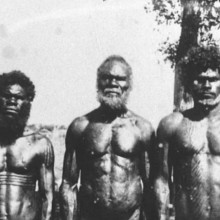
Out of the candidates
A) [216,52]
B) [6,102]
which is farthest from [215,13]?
[6,102]

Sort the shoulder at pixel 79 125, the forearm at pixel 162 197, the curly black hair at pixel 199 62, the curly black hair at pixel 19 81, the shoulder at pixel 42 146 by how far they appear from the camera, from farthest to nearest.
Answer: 1. the curly black hair at pixel 19 81
2. the shoulder at pixel 42 146
3. the shoulder at pixel 79 125
4. the curly black hair at pixel 199 62
5. the forearm at pixel 162 197

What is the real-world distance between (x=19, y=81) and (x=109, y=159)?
1321 millimetres

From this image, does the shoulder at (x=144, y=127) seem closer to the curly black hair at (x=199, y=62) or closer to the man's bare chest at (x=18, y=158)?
the curly black hair at (x=199, y=62)

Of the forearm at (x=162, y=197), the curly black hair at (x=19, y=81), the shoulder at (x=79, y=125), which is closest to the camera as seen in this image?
the forearm at (x=162, y=197)

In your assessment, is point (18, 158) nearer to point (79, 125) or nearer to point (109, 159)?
point (79, 125)

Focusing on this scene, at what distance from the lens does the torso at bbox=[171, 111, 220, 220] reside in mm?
5480

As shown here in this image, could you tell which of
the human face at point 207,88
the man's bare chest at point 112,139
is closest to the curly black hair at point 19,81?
the man's bare chest at point 112,139

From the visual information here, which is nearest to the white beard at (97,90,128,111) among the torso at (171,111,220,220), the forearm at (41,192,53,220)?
the torso at (171,111,220,220)

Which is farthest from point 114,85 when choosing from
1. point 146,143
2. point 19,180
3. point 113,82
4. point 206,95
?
point 19,180

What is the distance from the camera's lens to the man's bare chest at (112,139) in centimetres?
574

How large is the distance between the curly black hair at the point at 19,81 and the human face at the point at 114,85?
0.77 metres

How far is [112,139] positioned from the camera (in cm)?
580

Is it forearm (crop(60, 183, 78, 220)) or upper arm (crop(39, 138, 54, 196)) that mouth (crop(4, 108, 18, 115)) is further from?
forearm (crop(60, 183, 78, 220))

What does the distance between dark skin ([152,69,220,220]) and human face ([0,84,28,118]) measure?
1.50 metres
